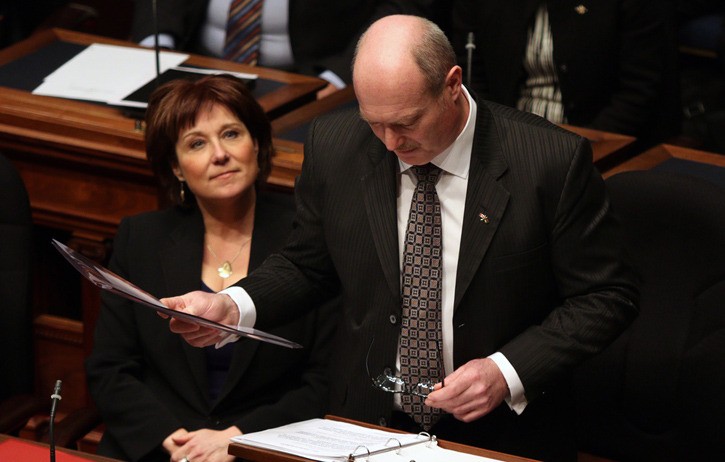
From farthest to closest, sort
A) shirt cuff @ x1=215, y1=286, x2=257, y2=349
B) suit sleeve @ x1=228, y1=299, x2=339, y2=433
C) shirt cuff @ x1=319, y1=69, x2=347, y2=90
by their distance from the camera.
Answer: shirt cuff @ x1=319, y1=69, x2=347, y2=90
suit sleeve @ x1=228, y1=299, x2=339, y2=433
shirt cuff @ x1=215, y1=286, x2=257, y2=349

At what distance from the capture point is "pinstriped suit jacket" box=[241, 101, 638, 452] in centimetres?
213

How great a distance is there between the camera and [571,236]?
6.94 ft

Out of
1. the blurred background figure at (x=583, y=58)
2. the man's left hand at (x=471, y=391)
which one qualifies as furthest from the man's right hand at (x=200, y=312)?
the blurred background figure at (x=583, y=58)

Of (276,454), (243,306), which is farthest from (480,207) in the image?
(276,454)

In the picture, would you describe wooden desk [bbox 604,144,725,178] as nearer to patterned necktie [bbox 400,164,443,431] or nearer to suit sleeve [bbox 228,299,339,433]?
suit sleeve [bbox 228,299,339,433]

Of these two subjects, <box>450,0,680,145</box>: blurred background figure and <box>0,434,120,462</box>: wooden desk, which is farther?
<box>450,0,680,145</box>: blurred background figure

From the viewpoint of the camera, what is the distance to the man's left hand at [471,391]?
78.9 inches

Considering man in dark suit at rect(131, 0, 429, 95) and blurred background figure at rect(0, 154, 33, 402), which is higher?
man in dark suit at rect(131, 0, 429, 95)

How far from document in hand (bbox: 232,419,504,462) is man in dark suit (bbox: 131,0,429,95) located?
2.25m

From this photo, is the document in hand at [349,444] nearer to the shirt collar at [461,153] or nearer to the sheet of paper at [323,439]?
the sheet of paper at [323,439]

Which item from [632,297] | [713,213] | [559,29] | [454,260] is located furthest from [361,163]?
[559,29]

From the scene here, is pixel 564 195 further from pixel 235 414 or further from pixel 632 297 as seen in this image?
pixel 235 414

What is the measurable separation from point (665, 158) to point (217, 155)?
47.8 inches

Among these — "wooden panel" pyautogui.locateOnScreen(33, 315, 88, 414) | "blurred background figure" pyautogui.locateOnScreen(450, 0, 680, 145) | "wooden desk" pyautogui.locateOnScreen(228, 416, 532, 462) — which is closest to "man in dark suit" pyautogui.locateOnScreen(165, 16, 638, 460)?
"wooden desk" pyautogui.locateOnScreen(228, 416, 532, 462)
